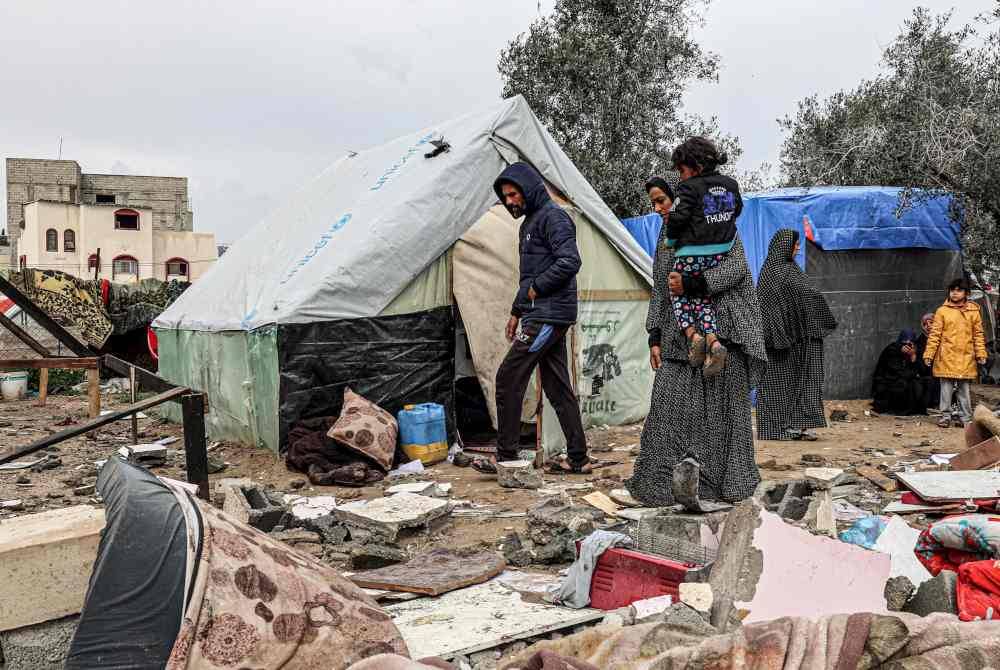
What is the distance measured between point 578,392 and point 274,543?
5.46 metres

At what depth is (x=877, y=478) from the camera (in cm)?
525

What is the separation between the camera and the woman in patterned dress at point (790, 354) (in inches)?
294

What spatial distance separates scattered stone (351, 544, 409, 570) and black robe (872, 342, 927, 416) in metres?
7.03

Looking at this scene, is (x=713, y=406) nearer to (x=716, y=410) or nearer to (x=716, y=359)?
(x=716, y=410)

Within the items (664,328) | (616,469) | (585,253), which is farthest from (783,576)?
(585,253)

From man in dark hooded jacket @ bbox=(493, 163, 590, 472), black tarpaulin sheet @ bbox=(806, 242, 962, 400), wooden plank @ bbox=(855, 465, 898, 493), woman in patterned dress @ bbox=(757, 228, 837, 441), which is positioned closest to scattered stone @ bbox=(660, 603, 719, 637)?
wooden plank @ bbox=(855, 465, 898, 493)

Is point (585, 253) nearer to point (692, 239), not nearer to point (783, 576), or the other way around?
point (692, 239)

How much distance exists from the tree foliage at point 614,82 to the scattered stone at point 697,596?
51.4 ft

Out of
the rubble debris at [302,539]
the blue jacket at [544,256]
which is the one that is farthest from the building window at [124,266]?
the rubble debris at [302,539]

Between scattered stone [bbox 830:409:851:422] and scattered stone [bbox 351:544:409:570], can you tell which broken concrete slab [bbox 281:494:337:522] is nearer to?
scattered stone [bbox 351:544:409:570]

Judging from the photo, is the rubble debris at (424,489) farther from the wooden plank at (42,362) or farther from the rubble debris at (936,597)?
the rubble debris at (936,597)

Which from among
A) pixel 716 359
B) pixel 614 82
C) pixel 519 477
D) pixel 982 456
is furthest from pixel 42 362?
pixel 614 82

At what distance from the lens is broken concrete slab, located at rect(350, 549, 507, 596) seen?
3324 mm

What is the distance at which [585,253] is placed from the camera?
7496 millimetres
